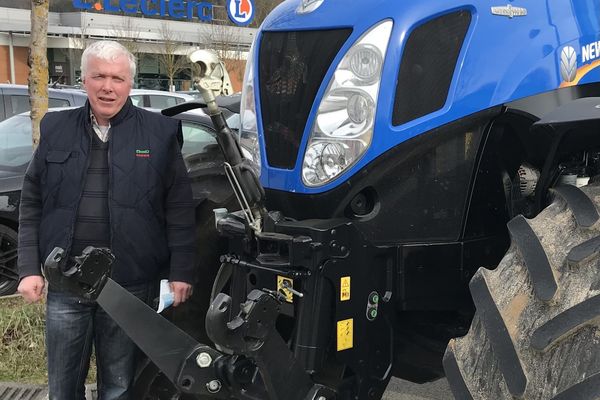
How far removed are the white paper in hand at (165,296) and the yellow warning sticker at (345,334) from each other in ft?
2.89

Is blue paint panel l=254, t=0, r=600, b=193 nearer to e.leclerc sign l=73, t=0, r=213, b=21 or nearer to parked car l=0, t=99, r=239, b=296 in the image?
parked car l=0, t=99, r=239, b=296

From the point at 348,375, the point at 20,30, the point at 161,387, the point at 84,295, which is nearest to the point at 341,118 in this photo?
the point at 348,375

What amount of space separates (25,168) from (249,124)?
461cm

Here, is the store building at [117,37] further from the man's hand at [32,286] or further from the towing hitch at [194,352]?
the towing hitch at [194,352]

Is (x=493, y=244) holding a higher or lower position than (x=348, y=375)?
higher

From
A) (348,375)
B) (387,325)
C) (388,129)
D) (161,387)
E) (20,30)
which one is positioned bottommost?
(161,387)

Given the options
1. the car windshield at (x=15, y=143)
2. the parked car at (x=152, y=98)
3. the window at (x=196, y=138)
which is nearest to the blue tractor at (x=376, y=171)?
the window at (x=196, y=138)

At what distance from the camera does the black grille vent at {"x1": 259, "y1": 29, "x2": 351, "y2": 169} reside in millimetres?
2273

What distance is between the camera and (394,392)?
4.14 meters

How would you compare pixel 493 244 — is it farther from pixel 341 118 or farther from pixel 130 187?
pixel 130 187

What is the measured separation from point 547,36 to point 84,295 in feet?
5.62

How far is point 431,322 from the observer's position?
2600 mm

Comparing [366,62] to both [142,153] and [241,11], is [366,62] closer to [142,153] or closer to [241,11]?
[142,153]

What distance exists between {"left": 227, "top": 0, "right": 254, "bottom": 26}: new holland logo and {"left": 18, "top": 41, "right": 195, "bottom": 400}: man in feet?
103
